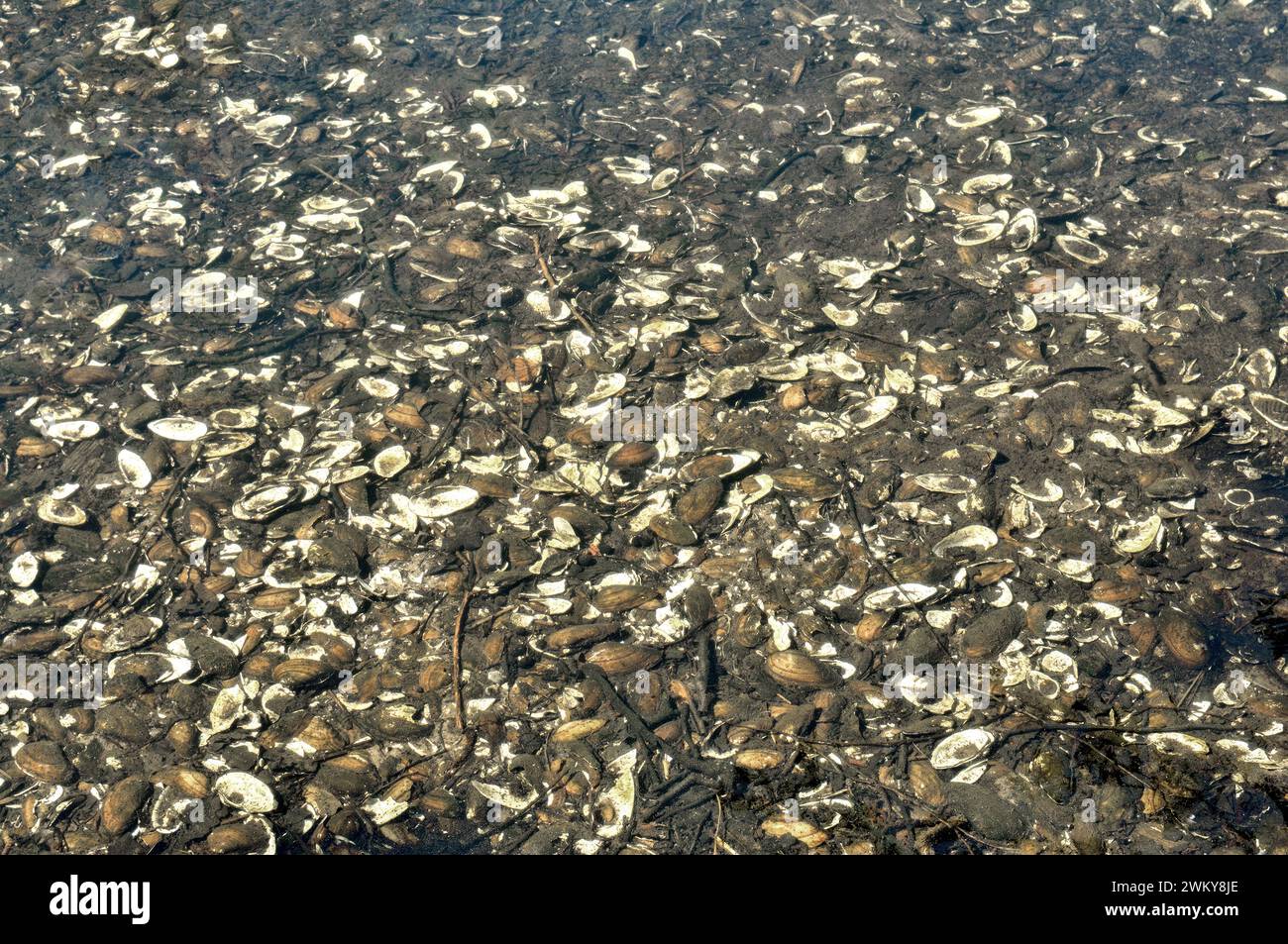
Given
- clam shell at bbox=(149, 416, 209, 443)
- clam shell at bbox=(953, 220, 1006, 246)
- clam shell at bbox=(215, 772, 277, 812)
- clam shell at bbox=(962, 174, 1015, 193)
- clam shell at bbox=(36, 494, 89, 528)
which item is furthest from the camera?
clam shell at bbox=(962, 174, 1015, 193)

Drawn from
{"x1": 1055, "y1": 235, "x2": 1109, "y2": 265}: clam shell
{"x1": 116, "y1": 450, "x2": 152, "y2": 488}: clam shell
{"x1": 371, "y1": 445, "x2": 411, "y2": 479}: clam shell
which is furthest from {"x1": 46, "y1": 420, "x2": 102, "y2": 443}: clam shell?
{"x1": 1055, "y1": 235, "x2": 1109, "y2": 265}: clam shell

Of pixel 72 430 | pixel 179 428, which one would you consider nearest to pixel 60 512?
pixel 72 430

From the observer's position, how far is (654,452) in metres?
4.10

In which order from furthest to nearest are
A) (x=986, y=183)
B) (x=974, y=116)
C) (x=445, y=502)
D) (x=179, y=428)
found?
(x=974, y=116) < (x=986, y=183) < (x=179, y=428) < (x=445, y=502)

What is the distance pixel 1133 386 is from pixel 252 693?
4.16 metres

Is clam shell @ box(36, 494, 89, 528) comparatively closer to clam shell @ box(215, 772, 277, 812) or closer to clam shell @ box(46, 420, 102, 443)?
clam shell @ box(46, 420, 102, 443)

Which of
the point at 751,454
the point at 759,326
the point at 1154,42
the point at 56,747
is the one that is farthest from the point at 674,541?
the point at 1154,42

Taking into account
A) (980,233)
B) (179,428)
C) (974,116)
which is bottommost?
(179,428)

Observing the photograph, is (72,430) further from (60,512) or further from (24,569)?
(24,569)

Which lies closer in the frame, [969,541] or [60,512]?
[969,541]

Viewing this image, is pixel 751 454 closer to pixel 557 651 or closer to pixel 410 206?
pixel 557 651

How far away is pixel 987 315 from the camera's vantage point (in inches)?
182

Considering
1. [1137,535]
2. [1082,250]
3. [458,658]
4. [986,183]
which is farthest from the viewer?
[986,183]

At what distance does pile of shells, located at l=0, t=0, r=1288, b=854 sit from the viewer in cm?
322
